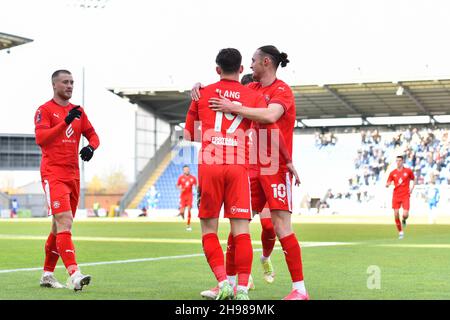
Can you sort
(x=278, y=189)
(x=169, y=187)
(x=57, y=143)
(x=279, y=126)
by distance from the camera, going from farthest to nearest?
(x=169, y=187)
(x=57, y=143)
(x=279, y=126)
(x=278, y=189)

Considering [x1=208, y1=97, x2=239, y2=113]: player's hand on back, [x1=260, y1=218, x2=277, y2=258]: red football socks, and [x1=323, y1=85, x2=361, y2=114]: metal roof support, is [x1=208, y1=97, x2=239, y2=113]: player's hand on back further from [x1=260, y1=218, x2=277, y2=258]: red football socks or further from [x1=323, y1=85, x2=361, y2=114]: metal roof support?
[x1=323, y1=85, x2=361, y2=114]: metal roof support

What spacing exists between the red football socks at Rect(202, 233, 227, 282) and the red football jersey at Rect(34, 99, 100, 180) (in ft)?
7.22

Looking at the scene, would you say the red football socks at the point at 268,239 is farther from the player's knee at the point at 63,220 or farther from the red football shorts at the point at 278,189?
the player's knee at the point at 63,220

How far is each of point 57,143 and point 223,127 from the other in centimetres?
236

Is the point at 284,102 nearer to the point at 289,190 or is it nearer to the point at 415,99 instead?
the point at 289,190

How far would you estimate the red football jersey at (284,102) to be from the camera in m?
7.91

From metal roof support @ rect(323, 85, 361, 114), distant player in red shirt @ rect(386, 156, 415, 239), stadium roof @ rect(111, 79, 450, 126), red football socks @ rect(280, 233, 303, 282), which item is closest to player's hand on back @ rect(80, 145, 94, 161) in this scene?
red football socks @ rect(280, 233, 303, 282)

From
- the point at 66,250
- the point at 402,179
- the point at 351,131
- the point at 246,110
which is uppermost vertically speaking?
the point at 351,131

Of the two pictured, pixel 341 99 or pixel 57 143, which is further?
pixel 341 99

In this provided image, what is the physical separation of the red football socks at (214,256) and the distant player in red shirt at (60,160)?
178cm

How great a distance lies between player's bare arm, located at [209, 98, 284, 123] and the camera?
7504mm

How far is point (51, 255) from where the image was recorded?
30.9 ft

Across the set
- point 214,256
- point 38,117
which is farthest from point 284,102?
point 38,117

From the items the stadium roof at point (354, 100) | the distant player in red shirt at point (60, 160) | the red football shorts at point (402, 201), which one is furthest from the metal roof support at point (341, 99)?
the distant player in red shirt at point (60, 160)
